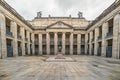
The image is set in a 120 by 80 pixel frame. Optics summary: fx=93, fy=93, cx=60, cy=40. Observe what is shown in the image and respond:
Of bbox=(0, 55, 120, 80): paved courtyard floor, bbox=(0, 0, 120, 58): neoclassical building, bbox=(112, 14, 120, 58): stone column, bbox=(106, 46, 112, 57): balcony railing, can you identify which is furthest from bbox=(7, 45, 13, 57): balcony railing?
bbox=(106, 46, 112, 57): balcony railing

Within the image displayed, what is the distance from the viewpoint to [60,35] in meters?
36.4

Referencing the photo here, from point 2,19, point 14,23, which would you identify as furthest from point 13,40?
point 2,19

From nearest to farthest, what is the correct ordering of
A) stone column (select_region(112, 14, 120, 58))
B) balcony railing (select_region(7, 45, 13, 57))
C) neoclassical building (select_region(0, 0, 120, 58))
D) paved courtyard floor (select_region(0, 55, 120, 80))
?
paved courtyard floor (select_region(0, 55, 120, 80))
stone column (select_region(112, 14, 120, 58))
neoclassical building (select_region(0, 0, 120, 58))
balcony railing (select_region(7, 45, 13, 57))

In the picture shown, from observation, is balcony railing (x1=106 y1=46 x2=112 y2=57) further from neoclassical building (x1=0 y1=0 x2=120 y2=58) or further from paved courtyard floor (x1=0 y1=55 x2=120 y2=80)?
paved courtyard floor (x1=0 y1=55 x2=120 y2=80)

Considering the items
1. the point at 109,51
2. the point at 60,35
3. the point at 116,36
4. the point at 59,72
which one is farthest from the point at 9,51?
the point at 60,35

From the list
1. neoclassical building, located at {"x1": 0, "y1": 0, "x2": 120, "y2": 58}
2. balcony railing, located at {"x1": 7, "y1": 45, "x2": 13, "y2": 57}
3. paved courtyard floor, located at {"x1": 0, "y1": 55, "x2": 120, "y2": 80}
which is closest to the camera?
paved courtyard floor, located at {"x1": 0, "y1": 55, "x2": 120, "y2": 80}

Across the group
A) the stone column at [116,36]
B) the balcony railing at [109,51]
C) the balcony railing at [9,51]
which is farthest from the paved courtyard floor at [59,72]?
the balcony railing at [109,51]

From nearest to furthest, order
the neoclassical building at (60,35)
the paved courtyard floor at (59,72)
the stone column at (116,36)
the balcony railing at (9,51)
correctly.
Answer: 1. the paved courtyard floor at (59,72)
2. the stone column at (116,36)
3. the neoclassical building at (60,35)
4. the balcony railing at (9,51)

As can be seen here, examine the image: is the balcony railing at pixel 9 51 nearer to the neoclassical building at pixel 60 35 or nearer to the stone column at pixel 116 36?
the neoclassical building at pixel 60 35

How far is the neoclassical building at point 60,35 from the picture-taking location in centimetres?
1631

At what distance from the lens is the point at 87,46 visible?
33094 mm

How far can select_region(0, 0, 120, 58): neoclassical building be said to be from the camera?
16.3 m

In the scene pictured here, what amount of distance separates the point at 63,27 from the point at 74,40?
7263 millimetres

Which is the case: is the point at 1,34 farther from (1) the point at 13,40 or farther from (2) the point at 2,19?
(1) the point at 13,40
